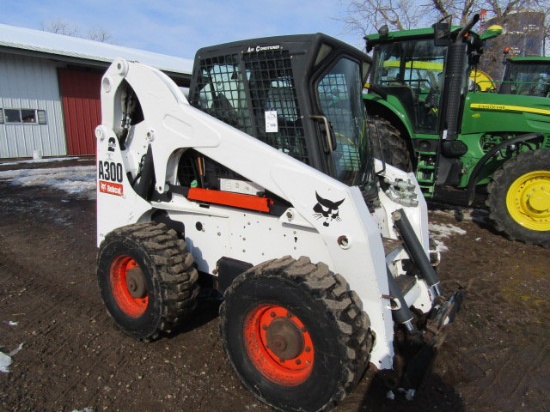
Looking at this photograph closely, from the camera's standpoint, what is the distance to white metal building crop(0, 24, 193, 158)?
42.6 feet

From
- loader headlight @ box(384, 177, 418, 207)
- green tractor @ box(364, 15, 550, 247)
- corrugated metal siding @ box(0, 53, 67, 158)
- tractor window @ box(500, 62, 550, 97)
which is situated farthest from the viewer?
corrugated metal siding @ box(0, 53, 67, 158)

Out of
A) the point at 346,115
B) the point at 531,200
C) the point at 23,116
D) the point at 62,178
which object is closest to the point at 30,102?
the point at 23,116

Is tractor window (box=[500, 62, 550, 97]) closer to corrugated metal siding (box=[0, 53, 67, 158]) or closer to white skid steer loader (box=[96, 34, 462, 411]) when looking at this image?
white skid steer loader (box=[96, 34, 462, 411])

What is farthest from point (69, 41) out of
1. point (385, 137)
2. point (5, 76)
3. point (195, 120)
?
point (195, 120)

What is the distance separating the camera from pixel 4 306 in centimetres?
353

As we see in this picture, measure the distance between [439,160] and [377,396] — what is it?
175 inches

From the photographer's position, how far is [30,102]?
1355 cm

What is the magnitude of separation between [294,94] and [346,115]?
0.51 m

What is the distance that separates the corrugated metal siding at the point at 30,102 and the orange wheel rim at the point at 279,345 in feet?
45.4

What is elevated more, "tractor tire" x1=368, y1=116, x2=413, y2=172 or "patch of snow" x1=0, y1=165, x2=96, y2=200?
"tractor tire" x1=368, y1=116, x2=413, y2=172

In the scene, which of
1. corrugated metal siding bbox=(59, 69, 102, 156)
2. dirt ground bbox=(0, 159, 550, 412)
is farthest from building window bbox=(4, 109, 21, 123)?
dirt ground bbox=(0, 159, 550, 412)

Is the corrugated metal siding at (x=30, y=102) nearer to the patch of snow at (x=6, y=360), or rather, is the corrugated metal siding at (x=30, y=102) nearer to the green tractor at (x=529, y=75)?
the patch of snow at (x=6, y=360)

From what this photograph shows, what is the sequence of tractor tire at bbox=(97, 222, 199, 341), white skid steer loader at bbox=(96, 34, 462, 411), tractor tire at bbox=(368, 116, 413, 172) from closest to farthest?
white skid steer loader at bbox=(96, 34, 462, 411), tractor tire at bbox=(97, 222, 199, 341), tractor tire at bbox=(368, 116, 413, 172)

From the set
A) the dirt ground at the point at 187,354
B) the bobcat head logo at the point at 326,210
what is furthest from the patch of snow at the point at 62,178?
the bobcat head logo at the point at 326,210
